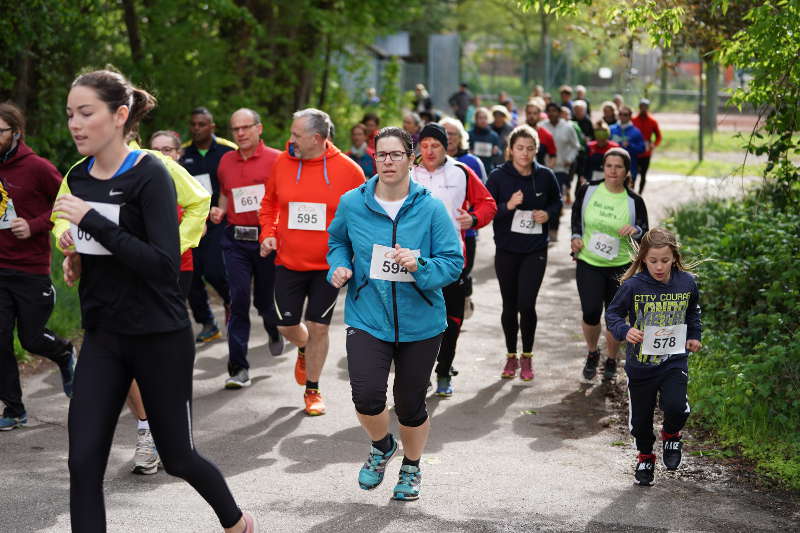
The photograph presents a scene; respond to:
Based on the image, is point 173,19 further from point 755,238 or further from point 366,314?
point 366,314

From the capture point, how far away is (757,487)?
21.9ft

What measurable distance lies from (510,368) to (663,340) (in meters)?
3.00

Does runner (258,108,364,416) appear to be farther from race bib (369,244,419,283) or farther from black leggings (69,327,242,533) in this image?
black leggings (69,327,242,533)

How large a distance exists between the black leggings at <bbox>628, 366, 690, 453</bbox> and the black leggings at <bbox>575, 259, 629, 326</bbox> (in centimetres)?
237

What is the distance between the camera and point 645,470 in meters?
6.63

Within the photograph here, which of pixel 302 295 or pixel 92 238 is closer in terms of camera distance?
pixel 92 238

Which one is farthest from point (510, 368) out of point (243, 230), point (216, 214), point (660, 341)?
point (660, 341)

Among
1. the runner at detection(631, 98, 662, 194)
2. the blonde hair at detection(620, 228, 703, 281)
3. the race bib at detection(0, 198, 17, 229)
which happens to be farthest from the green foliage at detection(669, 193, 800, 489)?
the runner at detection(631, 98, 662, 194)

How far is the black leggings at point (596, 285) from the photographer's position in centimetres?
914

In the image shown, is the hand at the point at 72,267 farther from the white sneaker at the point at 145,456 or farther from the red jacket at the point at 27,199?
the red jacket at the point at 27,199

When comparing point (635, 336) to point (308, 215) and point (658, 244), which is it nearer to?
point (658, 244)

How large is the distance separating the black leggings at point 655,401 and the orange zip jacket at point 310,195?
2392 millimetres

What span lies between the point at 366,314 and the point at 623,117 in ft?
46.8

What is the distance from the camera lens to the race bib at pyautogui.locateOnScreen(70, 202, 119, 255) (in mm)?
4395
